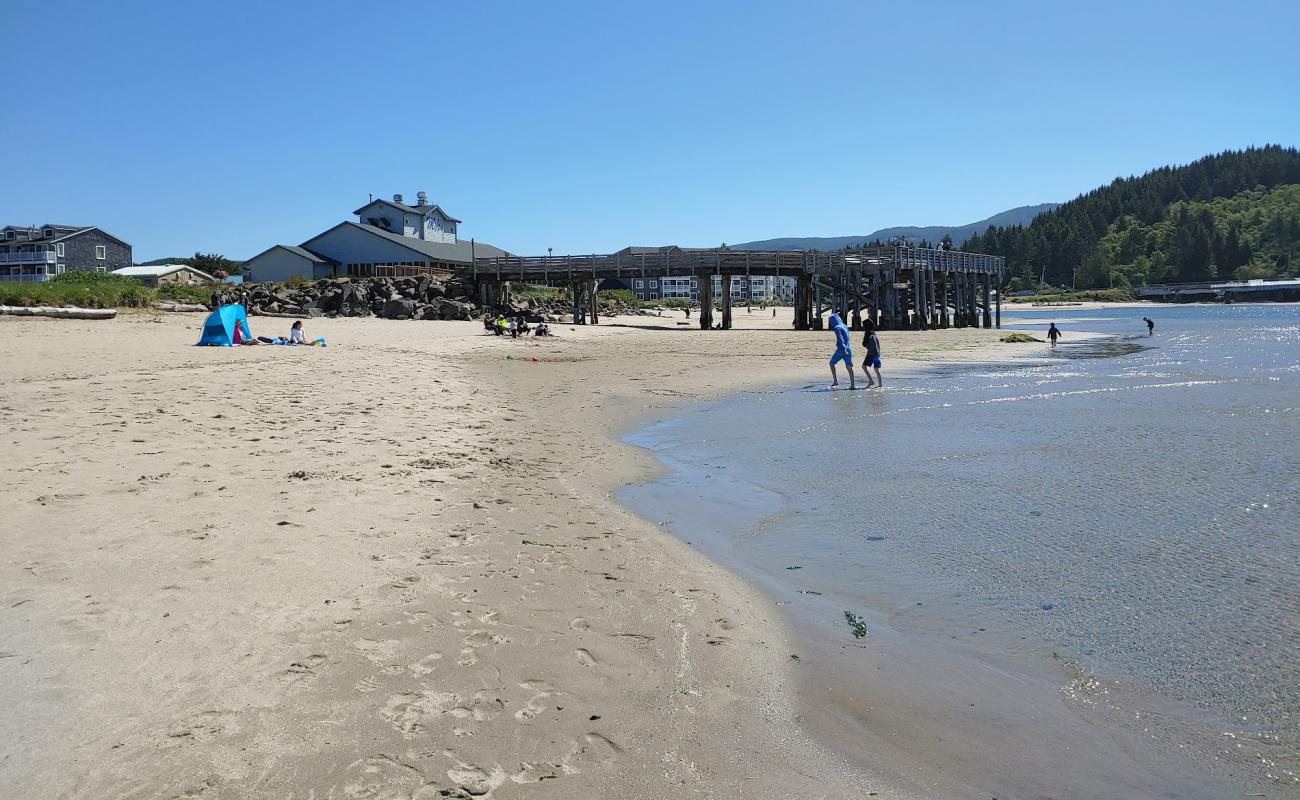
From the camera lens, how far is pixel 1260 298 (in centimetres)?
12888

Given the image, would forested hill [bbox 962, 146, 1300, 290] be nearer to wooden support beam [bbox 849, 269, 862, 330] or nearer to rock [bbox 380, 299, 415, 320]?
wooden support beam [bbox 849, 269, 862, 330]

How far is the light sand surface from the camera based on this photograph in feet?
10.6

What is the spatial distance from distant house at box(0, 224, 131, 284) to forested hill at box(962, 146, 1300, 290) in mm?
155283

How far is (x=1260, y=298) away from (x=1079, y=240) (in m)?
A: 44.0

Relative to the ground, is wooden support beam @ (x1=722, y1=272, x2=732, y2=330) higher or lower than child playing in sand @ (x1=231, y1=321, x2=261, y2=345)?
higher

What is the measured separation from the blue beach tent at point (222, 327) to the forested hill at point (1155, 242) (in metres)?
170

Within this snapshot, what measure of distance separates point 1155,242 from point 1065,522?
636 feet

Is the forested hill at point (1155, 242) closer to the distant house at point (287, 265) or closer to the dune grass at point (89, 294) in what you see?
the distant house at point (287, 265)

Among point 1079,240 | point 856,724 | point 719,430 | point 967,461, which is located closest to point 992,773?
point 856,724

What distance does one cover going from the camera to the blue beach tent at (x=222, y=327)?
2191cm

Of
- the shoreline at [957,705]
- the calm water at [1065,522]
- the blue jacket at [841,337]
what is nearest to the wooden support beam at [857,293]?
the blue jacket at [841,337]

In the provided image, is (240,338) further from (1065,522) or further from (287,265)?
(287,265)

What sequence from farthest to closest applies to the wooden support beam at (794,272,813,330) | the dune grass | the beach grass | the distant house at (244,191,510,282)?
the distant house at (244,191,510,282), the wooden support beam at (794,272,813,330), the dune grass, the beach grass

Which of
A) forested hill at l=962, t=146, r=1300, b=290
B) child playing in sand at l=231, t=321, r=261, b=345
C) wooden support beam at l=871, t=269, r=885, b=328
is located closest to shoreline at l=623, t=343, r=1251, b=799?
child playing in sand at l=231, t=321, r=261, b=345
